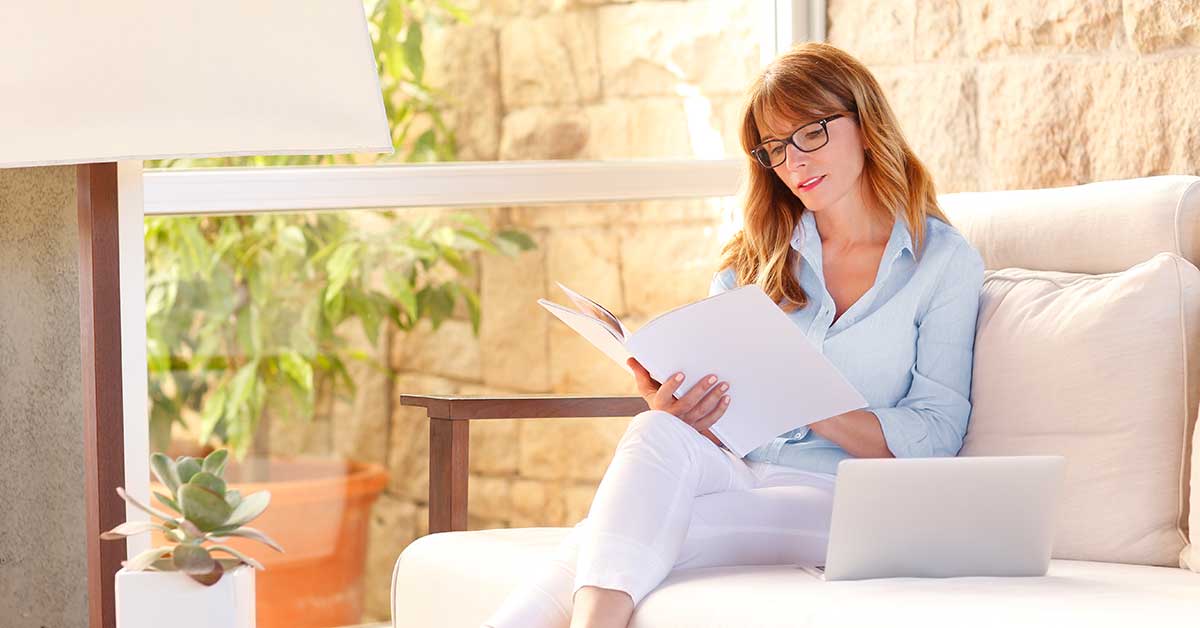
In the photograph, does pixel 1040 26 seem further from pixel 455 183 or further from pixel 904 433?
pixel 455 183

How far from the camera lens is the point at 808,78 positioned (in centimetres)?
224

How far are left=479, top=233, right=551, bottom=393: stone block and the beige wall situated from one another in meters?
1.16

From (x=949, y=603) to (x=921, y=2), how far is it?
177 centimetres

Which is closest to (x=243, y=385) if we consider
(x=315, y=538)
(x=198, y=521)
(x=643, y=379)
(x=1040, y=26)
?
(x=315, y=538)

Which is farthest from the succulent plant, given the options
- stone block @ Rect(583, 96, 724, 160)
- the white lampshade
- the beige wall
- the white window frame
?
stone block @ Rect(583, 96, 724, 160)

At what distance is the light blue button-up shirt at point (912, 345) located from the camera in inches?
84.5

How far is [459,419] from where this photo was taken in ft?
7.76

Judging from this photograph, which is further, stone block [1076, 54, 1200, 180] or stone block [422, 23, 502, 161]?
stone block [422, 23, 502, 161]

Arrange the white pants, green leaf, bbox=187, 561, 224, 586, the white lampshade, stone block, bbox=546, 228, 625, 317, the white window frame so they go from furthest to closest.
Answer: stone block, bbox=546, 228, 625, 317 < the white window frame < the white pants < the white lampshade < green leaf, bbox=187, 561, 224, 586

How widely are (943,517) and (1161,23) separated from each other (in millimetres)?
1123

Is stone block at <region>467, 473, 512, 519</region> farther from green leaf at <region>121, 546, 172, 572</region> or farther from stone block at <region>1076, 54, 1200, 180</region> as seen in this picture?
green leaf at <region>121, 546, 172, 572</region>

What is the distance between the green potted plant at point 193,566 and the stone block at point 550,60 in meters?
1.92

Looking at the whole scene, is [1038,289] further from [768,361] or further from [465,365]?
[465,365]

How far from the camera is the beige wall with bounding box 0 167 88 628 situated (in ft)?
7.24
